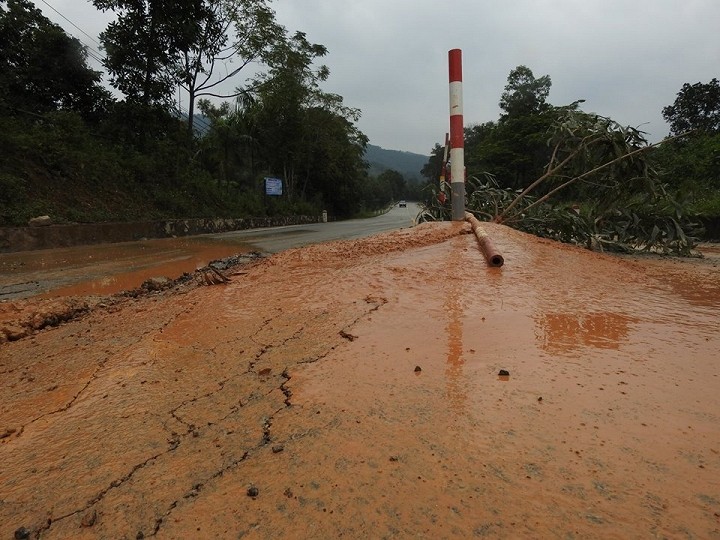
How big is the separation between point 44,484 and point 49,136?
1272cm

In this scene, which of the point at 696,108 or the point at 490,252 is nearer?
the point at 490,252

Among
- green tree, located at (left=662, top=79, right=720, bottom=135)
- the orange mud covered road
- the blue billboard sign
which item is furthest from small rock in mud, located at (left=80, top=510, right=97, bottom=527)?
green tree, located at (left=662, top=79, right=720, bottom=135)

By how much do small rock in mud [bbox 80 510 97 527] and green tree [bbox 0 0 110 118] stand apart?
15993 millimetres

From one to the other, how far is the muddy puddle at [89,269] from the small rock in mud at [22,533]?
3.37 meters

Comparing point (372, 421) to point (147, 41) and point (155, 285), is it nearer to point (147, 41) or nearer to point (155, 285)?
point (155, 285)

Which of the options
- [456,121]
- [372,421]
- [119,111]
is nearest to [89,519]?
[372,421]

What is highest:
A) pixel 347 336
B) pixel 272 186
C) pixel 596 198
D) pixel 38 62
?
pixel 38 62

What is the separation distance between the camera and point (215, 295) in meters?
3.10

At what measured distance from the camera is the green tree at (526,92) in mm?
33469

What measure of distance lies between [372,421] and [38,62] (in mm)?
17444

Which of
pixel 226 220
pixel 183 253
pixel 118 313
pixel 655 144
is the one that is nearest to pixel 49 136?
pixel 226 220

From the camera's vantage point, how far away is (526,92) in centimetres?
3372

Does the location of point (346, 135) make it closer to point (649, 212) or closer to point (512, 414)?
point (649, 212)

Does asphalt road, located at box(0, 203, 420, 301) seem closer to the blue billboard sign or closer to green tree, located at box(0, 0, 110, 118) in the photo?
green tree, located at box(0, 0, 110, 118)
